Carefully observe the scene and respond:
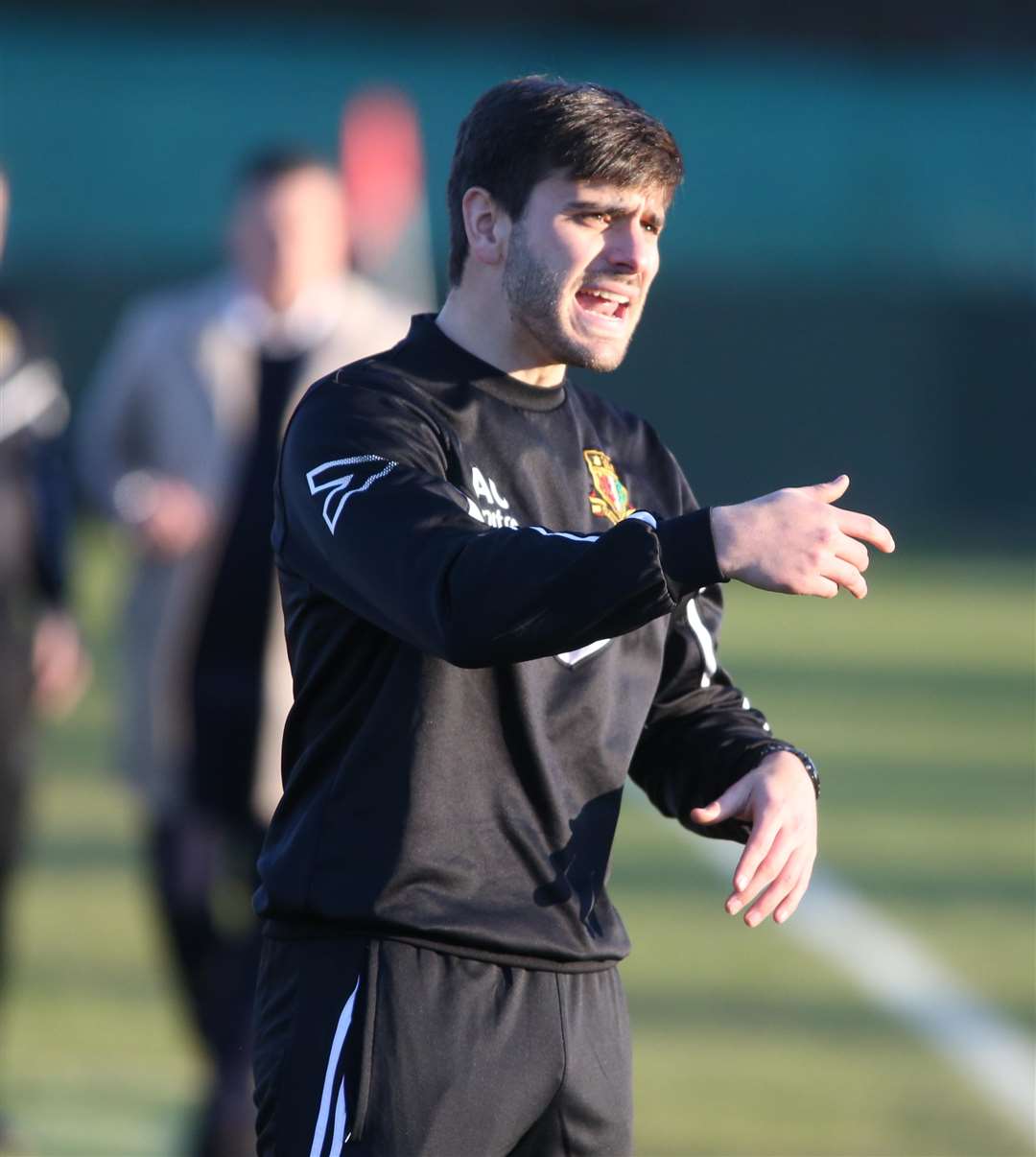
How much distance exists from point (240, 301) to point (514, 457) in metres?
3.18

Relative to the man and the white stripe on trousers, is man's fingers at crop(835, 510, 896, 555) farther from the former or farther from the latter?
the white stripe on trousers

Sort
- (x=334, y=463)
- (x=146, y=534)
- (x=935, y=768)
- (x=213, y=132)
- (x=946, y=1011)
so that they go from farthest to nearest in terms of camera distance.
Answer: (x=213, y=132)
(x=935, y=768)
(x=946, y=1011)
(x=146, y=534)
(x=334, y=463)

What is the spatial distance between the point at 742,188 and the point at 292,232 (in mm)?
23303

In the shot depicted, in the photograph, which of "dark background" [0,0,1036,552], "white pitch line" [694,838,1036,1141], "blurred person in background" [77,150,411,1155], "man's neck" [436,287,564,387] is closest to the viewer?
"man's neck" [436,287,564,387]

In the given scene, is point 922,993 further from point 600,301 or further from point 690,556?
point 690,556

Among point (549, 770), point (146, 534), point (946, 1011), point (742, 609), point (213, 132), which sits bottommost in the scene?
point (742, 609)

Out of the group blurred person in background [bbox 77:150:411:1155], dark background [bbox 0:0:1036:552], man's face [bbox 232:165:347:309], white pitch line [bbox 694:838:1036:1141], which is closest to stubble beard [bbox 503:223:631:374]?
blurred person in background [bbox 77:150:411:1155]

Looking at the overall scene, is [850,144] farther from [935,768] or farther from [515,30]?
[935,768]

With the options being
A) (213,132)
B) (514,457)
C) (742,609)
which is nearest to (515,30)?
(213,132)

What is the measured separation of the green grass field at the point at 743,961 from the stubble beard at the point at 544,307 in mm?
3337

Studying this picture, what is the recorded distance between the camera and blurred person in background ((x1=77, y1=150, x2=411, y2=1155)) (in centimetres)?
596

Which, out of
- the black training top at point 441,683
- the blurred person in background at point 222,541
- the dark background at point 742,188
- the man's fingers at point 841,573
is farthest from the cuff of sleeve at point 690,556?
the dark background at point 742,188

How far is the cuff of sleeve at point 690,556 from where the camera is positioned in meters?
2.76

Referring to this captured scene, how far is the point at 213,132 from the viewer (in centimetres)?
2816
